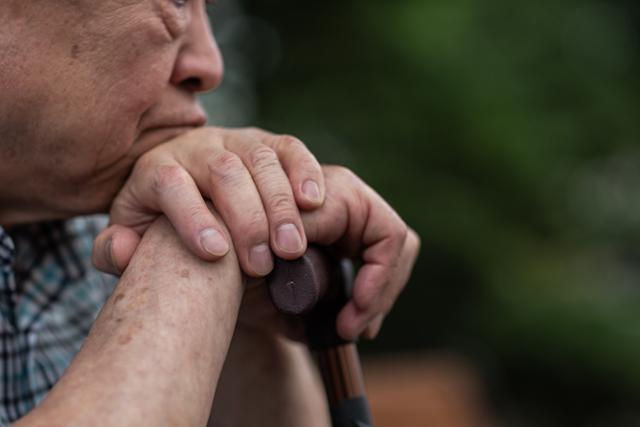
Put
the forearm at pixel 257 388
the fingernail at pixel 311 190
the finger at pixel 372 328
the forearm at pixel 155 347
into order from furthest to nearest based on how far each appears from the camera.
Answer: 1. the forearm at pixel 257 388
2. the finger at pixel 372 328
3. the fingernail at pixel 311 190
4. the forearm at pixel 155 347

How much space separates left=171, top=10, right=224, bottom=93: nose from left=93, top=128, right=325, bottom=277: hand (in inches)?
3.4

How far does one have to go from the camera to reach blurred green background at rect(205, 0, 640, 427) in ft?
18.5

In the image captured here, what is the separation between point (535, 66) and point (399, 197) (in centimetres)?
143

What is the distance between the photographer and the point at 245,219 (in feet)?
3.60

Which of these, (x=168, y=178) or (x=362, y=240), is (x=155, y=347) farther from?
(x=362, y=240)

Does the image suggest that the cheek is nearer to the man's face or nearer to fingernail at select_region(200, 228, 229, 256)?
the man's face

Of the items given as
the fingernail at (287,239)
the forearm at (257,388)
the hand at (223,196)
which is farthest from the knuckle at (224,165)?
the forearm at (257,388)

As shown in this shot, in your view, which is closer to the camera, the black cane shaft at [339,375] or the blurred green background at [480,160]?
the black cane shaft at [339,375]

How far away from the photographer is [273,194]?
3.70 feet

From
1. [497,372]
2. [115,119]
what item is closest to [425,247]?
[497,372]

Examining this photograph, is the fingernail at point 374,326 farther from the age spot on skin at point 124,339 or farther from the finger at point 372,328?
the age spot on skin at point 124,339

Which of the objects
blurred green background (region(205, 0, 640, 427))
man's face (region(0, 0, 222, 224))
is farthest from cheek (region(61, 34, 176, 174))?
blurred green background (region(205, 0, 640, 427))

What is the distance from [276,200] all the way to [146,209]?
8.1 inches

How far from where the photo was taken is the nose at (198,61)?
129cm
